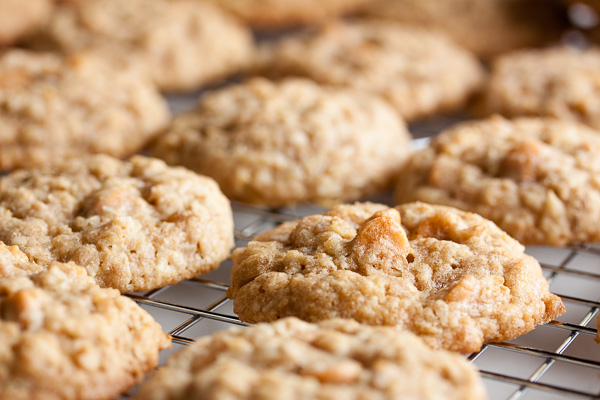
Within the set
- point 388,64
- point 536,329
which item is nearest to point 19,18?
point 388,64

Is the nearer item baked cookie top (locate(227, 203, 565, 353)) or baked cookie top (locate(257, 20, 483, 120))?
baked cookie top (locate(227, 203, 565, 353))

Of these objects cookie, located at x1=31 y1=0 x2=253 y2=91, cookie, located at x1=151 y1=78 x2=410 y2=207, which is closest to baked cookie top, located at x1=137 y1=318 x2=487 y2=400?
cookie, located at x1=151 y1=78 x2=410 y2=207

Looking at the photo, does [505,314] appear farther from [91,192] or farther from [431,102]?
[431,102]

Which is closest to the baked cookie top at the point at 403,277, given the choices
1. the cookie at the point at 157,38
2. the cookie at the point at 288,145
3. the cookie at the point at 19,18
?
the cookie at the point at 288,145

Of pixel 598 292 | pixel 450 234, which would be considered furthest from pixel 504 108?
pixel 450 234

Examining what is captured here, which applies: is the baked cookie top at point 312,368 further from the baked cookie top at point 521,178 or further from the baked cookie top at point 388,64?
the baked cookie top at point 388,64

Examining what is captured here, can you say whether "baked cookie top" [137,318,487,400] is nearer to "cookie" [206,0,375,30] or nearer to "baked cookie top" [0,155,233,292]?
"baked cookie top" [0,155,233,292]
